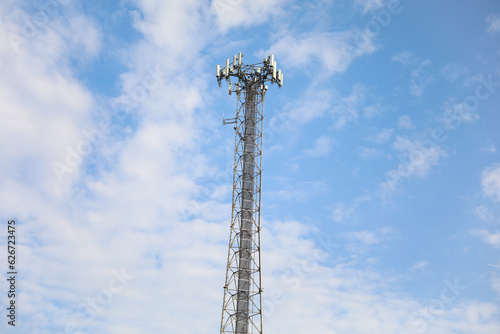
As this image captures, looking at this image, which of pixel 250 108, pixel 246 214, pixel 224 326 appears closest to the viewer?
pixel 224 326

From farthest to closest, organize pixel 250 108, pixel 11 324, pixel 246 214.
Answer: pixel 250 108 < pixel 246 214 < pixel 11 324

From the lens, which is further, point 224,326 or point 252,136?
point 252,136

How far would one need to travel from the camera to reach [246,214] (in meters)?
54.4

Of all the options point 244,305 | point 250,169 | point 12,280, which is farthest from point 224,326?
point 12,280

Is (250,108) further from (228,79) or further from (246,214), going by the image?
(246,214)

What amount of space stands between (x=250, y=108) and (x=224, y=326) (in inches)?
957

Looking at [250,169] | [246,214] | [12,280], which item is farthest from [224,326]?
[12,280]

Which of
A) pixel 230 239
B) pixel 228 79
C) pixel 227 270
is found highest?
pixel 228 79

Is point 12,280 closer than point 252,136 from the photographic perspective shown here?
Yes

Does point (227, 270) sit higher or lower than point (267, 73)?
lower

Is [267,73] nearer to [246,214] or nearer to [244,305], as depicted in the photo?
[246,214]

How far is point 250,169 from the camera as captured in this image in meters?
56.2

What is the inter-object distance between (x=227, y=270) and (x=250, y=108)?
18.8m

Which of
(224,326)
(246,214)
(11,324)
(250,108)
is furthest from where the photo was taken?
(250,108)
